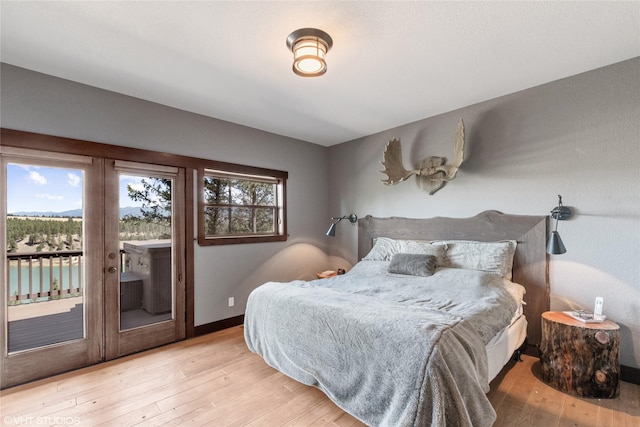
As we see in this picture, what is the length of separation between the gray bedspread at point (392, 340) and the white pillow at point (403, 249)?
1.21 ft

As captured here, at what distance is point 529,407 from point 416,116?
306cm

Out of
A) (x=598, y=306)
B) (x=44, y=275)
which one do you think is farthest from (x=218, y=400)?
(x=598, y=306)

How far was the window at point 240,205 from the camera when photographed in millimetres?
3543

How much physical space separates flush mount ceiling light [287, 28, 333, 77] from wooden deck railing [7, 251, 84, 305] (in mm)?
2675

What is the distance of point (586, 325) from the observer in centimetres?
214

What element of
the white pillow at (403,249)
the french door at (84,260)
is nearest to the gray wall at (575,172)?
the white pillow at (403,249)

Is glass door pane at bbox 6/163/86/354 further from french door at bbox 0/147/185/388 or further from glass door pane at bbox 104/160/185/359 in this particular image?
glass door pane at bbox 104/160/185/359

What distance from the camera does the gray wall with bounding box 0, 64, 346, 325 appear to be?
2.47 m

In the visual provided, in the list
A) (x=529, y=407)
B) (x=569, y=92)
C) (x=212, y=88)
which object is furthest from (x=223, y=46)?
(x=529, y=407)

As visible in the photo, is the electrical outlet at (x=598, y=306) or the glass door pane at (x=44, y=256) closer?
the electrical outlet at (x=598, y=306)

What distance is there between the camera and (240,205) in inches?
154

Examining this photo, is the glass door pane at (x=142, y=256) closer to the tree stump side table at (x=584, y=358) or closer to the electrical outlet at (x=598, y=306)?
the tree stump side table at (x=584, y=358)

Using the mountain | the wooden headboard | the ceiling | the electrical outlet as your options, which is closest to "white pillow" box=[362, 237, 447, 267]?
the wooden headboard

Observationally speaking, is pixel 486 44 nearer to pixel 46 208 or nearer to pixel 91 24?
pixel 91 24
